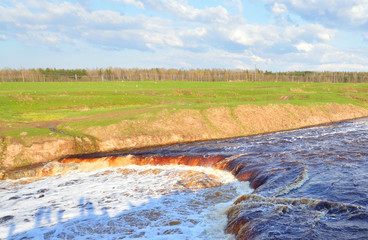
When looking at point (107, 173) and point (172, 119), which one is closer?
point (107, 173)

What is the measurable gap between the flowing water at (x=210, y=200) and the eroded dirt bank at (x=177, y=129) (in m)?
4.52

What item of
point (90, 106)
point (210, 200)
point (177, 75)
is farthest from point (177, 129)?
point (177, 75)

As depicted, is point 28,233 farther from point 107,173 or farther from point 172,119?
point 172,119

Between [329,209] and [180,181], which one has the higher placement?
[329,209]

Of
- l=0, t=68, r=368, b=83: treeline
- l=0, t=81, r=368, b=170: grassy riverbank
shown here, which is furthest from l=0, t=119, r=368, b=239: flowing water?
l=0, t=68, r=368, b=83: treeline

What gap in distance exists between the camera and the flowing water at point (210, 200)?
1075cm

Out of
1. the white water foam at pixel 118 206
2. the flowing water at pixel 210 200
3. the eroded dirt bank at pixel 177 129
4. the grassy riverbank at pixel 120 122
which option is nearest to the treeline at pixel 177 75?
the grassy riverbank at pixel 120 122

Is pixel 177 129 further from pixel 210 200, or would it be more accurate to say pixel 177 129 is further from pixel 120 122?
pixel 210 200

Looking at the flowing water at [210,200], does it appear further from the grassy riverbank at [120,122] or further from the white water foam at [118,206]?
the grassy riverbank at [120,122]

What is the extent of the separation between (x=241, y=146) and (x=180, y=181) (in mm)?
10677

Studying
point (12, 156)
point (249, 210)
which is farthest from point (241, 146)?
point (12, 156)

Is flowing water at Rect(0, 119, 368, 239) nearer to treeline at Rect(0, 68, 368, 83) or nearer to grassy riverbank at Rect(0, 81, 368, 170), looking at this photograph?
grassy riverbank at Rect(0, 81, 368, 170)

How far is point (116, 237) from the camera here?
11117 millimetres

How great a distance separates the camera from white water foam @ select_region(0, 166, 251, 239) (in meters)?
11.7
